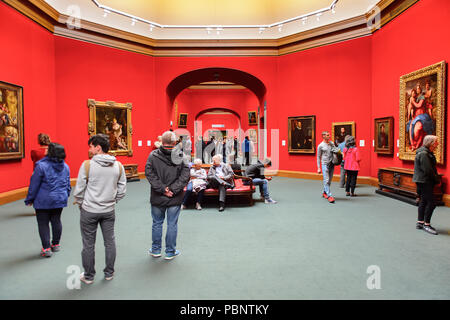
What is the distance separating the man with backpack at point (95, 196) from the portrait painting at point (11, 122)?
6.49 m

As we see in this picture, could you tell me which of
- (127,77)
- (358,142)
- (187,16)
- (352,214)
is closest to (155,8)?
(187,16)

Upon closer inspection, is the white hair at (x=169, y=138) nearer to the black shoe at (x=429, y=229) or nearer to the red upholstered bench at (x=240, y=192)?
the red upholstered bench at (x=240, y=192)

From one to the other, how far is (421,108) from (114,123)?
1115 centimetres

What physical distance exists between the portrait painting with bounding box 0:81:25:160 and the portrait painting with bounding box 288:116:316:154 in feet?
34.0

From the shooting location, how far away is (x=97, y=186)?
3145 millimetres

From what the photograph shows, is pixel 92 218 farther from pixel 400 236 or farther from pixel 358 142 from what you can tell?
pixel 358 142

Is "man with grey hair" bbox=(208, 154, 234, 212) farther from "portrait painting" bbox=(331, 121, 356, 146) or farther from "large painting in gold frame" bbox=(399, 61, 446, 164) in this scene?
"portrait painting" bbox=(331, 121, 356, 146)

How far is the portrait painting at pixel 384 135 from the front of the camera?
9477mm

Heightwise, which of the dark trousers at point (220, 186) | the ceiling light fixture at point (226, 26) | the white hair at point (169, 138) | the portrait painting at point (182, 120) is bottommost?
the dark trousers at point (220, 186)

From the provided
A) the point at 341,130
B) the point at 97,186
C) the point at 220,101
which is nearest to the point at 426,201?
the point at 97,186

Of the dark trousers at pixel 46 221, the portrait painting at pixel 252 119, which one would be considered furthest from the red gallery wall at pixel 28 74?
the portrait painting at pixel 252 119

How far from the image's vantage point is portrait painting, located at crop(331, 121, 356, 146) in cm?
1129

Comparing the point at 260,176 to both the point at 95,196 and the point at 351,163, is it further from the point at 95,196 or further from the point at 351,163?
the point at 95,196

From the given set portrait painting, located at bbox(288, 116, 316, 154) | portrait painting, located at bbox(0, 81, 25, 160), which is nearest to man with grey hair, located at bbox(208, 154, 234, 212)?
portrait painting, located at bbox(0, 81, 25, 160)
